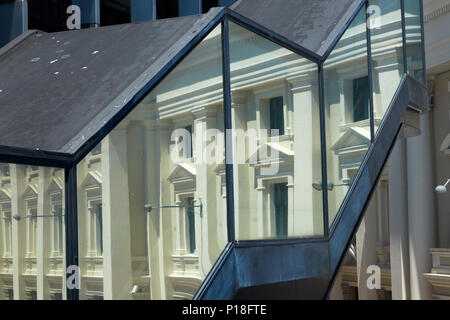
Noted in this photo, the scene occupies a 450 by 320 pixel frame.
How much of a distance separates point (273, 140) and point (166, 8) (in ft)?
28.5

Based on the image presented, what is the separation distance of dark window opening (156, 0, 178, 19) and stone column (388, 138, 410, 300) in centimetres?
1115

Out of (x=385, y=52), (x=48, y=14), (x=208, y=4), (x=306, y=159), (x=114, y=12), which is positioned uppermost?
(x=208, y=4)

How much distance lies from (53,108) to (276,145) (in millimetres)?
1404

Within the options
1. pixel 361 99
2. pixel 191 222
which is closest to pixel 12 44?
pixel 361 99

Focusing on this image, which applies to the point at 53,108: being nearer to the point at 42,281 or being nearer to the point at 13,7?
the point at 42,281

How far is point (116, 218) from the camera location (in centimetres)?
383

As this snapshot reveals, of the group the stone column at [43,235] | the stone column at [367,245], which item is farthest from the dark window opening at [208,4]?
the stone column at [367,245]

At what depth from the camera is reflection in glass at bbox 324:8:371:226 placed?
5770 mm

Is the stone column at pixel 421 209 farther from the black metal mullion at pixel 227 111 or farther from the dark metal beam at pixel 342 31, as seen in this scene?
the black metal mullion at pixel 227 111

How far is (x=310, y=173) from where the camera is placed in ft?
18.1

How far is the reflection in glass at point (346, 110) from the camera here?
5770mm

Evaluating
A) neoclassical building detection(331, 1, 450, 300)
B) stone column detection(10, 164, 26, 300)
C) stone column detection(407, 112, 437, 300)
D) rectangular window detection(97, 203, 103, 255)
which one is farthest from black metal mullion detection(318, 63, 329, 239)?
stone column detection(407, 112, 437, 300)

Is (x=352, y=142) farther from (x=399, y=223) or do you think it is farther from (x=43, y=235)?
(x=399, y=223)

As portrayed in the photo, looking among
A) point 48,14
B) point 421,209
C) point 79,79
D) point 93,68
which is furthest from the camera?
point 421,209
